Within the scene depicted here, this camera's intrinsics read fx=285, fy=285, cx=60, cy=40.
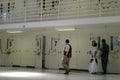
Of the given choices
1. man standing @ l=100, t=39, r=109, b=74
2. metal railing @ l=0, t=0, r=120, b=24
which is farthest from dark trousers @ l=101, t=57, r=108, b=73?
metal railing @ l=0, t=0, r=120, b=24

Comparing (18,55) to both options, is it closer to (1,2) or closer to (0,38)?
(0,38)

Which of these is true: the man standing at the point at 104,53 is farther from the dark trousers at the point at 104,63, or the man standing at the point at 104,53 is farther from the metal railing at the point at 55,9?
the metal railing at the point at 55,9

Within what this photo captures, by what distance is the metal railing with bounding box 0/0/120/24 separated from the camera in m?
13.6

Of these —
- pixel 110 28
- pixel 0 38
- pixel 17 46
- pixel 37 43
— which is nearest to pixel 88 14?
pixel 110 28

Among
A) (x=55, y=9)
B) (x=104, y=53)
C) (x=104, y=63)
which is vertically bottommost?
(x=104, y=63)

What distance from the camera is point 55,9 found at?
15.9 metres

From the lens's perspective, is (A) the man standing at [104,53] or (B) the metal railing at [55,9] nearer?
(A) the man standing at [104,53]

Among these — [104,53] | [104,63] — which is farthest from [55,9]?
[104,63]

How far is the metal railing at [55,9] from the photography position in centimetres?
1362

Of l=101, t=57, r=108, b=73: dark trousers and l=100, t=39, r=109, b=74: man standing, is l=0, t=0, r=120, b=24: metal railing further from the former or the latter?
l=101, t=57, r=108, b=73: dark trousers

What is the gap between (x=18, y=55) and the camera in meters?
18.4

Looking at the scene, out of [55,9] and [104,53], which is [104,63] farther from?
[55,9]

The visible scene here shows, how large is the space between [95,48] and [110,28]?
4.94ft

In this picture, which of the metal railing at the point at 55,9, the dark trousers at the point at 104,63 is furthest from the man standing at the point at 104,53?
the metal railing at the point at 55,9
